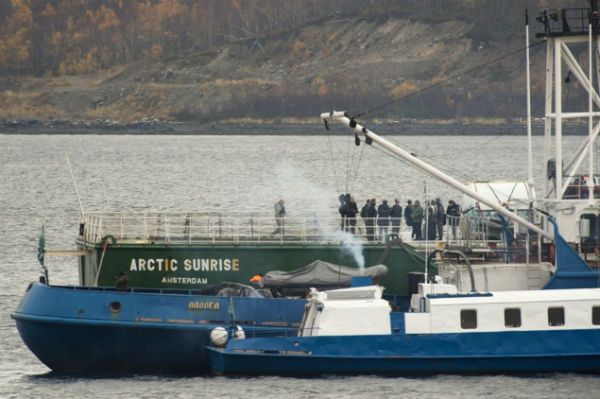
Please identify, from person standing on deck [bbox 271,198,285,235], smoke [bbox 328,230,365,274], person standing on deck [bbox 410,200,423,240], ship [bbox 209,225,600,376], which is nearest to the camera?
ship [bbox 209,225,600,376]

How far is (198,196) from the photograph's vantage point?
98062 mm

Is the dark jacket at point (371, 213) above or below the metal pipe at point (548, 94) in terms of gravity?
below

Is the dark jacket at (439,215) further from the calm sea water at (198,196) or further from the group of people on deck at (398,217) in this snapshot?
the calm sea water at (198,196)

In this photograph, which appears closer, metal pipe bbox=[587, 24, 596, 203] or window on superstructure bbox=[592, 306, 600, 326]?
window on superstructure bbox=[592, 306, 600, 326]

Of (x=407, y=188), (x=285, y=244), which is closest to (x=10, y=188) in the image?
(x=407, y=188)

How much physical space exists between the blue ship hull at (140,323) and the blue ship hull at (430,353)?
3.46ft

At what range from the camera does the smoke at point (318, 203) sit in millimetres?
40906

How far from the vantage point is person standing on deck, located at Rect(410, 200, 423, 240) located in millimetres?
45250

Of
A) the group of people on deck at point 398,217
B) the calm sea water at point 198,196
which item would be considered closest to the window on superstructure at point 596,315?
the calm sea water at point 198,196

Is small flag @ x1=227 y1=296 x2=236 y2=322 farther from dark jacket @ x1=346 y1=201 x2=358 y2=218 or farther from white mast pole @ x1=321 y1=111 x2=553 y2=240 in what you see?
dark jacket @ x1=346 y1=201 x2=358 y2=218

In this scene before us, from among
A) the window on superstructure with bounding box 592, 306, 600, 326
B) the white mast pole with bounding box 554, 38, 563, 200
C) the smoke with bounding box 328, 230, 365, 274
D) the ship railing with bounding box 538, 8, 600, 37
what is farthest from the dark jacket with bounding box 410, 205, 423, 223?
the window on superstructure with bounding box 592, 306, 600, 326

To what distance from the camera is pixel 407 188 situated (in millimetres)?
104812

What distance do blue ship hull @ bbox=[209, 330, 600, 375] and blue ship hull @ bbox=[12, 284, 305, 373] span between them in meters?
1.06

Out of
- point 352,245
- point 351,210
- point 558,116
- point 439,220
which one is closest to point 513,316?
point 558,116
